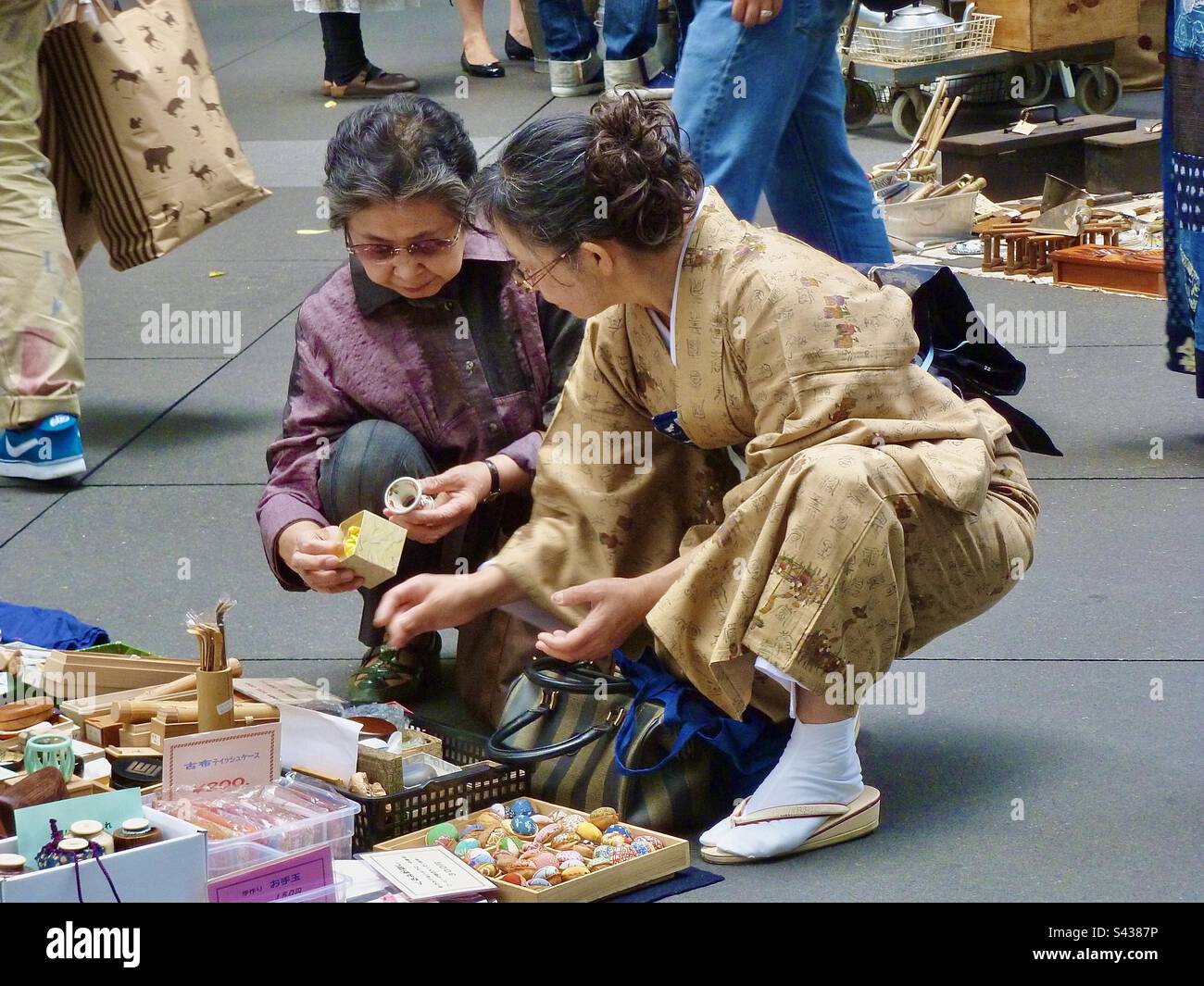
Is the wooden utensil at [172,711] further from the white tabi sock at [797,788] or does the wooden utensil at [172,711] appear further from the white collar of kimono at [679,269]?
the white collar of kimono at [679,269]

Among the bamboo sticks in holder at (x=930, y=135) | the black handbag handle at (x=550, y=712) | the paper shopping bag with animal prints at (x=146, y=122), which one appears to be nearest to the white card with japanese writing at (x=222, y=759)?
the black handbag handle at (x=550, y=712)

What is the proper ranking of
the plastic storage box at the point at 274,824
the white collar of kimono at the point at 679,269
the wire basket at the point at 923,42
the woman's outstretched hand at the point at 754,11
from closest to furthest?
1. the plastic storage box at the point at 274,824
2. the white collar of kimono at the point at 679,269
3. the woman's outstretched hand at the point at 754,11
4. the wire basket at the point at 923,42

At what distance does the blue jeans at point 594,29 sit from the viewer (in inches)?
348

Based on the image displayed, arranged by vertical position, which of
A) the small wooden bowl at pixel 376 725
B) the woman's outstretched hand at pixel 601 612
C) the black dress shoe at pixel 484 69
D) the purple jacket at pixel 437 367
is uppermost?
the black dress shoe at pixel 484 69

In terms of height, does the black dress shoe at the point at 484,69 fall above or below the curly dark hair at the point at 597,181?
below

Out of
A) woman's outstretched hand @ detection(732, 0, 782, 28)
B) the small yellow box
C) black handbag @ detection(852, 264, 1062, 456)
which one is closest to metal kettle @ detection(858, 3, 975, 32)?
woman's outstretched hand @ detection(732, 0, 782, 28)

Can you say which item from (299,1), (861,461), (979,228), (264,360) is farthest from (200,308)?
(861,461)

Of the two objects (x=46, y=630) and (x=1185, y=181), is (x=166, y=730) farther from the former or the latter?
(x=1185, y=181)

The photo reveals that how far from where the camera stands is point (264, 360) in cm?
557

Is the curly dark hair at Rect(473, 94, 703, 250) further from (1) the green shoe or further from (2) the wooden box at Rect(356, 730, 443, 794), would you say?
(1) the green shoe

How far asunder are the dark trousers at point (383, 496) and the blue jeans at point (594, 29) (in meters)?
6.02

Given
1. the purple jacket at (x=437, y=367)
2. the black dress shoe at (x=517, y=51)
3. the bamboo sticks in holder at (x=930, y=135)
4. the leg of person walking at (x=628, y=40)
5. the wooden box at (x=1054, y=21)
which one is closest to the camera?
the purple jacket at (x=437, y=367)

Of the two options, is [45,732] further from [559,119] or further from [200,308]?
[200,308]

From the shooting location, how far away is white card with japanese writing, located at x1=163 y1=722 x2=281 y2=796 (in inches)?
101
